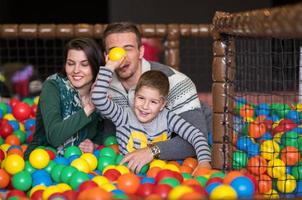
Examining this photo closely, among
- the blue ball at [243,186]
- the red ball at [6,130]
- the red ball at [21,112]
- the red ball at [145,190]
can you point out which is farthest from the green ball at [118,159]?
the red ball at [21,112]

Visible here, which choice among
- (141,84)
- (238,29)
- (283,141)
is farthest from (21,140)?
(238,29)

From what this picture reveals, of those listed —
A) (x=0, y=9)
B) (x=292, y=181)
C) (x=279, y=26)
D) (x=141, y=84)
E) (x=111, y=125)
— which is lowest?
(x=292, y=181)

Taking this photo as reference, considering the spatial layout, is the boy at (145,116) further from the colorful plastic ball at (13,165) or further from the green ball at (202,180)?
the colorful plastic ball at (13,165)

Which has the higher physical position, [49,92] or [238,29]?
[238,29]

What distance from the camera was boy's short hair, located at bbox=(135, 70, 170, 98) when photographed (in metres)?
2.53

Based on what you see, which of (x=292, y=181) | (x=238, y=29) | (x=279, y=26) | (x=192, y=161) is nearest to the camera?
(x=279, y=26)

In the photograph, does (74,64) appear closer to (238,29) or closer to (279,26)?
(238,29)

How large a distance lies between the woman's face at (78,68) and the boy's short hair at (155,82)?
32 cm

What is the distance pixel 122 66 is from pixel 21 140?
3.30ft

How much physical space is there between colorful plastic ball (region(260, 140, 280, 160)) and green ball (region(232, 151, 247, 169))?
10cm

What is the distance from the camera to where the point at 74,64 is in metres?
2.75

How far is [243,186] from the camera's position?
6.24 feet

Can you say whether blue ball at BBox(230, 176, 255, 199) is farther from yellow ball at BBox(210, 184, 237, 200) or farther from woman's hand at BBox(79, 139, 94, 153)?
woman's hand at BBox(79, 139, 94, 153)

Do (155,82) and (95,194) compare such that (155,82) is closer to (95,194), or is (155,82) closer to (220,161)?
(220,161)
